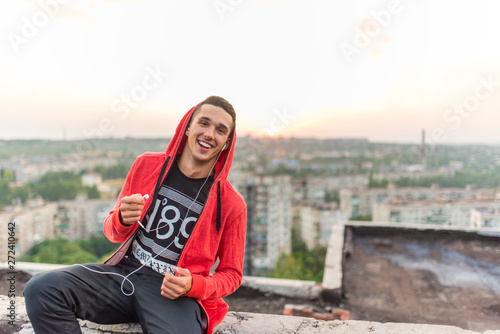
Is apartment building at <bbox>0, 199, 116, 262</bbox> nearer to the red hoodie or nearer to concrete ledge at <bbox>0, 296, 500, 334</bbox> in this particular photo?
concrete ledge at <bbox>0, 296, 500, 334</bbox>

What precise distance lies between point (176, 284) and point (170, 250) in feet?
0.95

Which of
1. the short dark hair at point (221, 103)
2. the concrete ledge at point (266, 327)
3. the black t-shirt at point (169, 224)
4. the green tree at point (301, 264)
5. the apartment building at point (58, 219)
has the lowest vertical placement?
the green tree at point (301, 264)

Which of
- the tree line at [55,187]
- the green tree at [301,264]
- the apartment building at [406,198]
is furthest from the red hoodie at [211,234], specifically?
the green tree at [301,264]

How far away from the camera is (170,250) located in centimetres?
167

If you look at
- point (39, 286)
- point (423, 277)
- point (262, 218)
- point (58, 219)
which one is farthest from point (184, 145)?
point (262, 218)

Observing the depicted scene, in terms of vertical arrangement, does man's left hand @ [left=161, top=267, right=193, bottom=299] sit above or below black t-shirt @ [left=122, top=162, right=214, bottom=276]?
below

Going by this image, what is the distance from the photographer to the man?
1423 millimetres

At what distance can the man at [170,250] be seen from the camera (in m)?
1.42

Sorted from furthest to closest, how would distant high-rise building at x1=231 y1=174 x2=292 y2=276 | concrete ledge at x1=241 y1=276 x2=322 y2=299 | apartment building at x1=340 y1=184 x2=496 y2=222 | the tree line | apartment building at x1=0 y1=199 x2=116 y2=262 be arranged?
distant high-rise building at x1=231 y1=174 x2=292 y2=276
apartment building at x1=0 y1=199 x2=116 y2=262
the tree line
apartment building at x1=340 y1=184 x2=496 y2=222
concrete ledge at x1=241 y1=276 x2=322 y2=299

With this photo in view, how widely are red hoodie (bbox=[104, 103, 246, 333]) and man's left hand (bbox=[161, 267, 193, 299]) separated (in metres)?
0.11

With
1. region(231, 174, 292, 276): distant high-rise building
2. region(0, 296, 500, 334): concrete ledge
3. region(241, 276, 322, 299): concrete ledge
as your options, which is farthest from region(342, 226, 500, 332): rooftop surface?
region(231, 174, 292, 276): distant high-rise building

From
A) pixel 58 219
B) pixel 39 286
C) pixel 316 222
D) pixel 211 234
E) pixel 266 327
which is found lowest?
pixel 316 222

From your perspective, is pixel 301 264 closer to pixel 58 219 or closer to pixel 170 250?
pixel 58 219

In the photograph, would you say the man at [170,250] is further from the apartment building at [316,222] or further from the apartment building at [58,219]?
the apartment building at [316,222]
